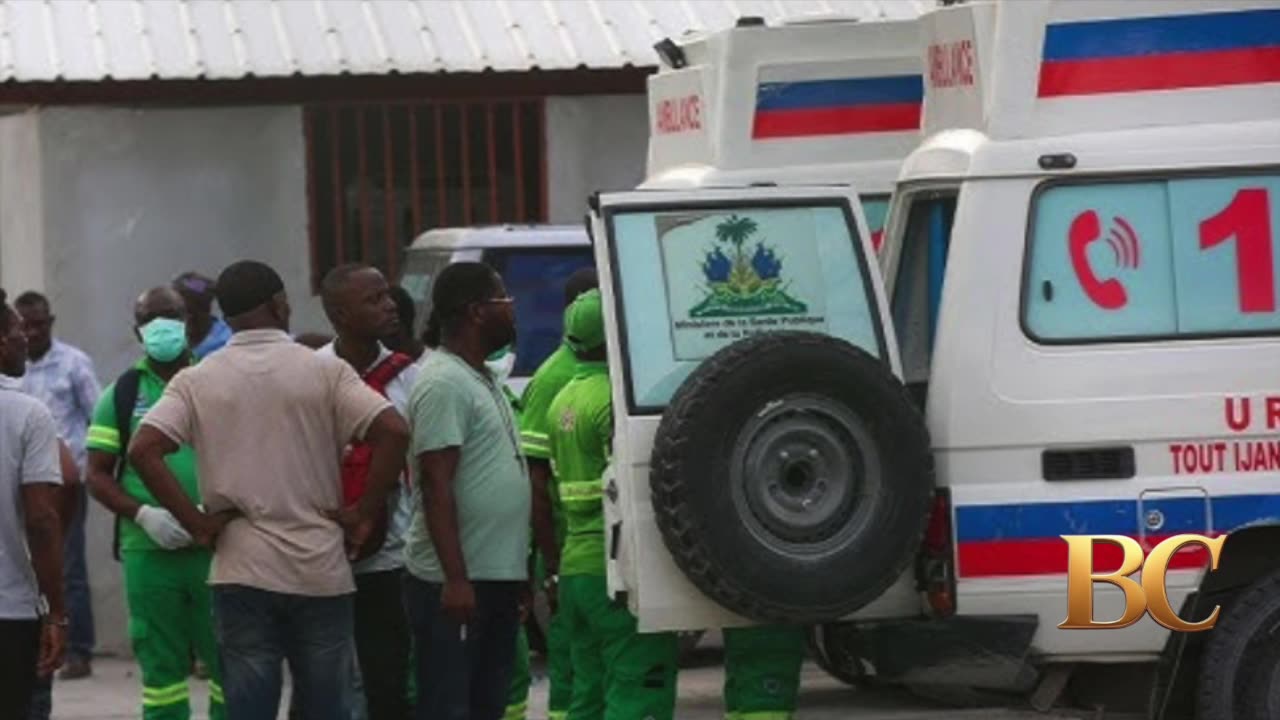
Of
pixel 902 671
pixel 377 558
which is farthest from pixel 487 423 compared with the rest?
pixel 902 671

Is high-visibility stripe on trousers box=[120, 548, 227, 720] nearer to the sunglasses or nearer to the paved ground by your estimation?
the sunglasses

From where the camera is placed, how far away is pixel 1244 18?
9.93m

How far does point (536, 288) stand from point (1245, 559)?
5.94 metres

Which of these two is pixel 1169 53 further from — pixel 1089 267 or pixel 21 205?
pixel 21 205

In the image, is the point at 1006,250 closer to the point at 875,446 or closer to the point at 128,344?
the point at 875,446

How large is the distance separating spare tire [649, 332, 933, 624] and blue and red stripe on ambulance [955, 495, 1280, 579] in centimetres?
17

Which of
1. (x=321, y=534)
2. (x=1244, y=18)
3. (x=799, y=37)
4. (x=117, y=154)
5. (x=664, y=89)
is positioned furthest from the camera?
(x=117, y=154)

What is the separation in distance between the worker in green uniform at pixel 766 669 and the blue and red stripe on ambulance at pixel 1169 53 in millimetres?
1854

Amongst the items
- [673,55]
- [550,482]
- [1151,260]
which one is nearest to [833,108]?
[673,55]

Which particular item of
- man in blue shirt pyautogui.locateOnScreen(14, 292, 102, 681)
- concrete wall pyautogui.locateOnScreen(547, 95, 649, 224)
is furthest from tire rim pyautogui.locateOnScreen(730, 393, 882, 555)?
concrete wall pyautogui.locateOnScreen(547, 95, 649, 224)

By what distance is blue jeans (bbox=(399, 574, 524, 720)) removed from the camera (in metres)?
9.99

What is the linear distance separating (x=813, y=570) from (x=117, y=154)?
788cm

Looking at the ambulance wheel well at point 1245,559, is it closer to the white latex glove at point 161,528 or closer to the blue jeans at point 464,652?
the blue jeans at point 464,652

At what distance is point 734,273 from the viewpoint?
9898 mm
